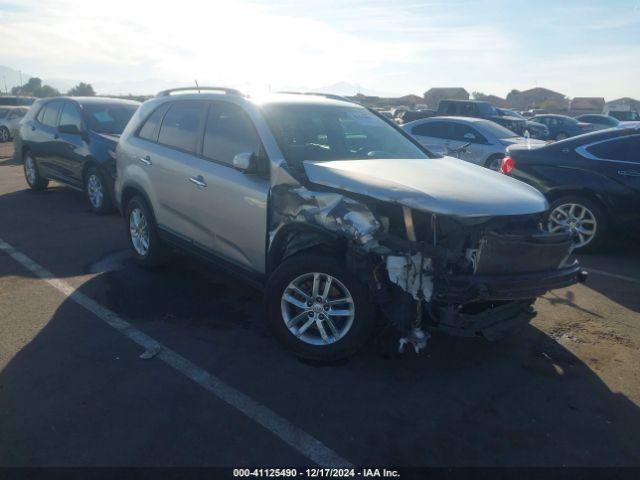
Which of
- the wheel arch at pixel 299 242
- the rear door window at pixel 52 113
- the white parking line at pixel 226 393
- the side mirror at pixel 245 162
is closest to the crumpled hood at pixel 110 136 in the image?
the rear door window at pixel 52 113

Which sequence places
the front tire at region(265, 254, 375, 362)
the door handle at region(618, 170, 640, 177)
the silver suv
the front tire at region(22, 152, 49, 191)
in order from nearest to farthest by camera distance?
the silver suv → the front tire at region(265, 254, 375, 362) → the door handle at region(618, 170, 640, 177) → the front tire at region(22, 152, 49, 191)

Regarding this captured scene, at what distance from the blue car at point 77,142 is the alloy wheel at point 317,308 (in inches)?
211

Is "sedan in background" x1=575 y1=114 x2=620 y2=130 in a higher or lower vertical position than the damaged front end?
lower

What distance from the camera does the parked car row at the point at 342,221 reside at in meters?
3.35

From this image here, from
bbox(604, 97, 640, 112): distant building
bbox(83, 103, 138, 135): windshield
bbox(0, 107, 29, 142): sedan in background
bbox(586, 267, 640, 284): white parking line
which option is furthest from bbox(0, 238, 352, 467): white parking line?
bbox(604, 97, 640, 112): distant building

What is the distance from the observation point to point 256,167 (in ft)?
13.1

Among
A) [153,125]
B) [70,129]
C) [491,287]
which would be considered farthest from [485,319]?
[70,129]

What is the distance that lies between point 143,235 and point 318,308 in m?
2.86

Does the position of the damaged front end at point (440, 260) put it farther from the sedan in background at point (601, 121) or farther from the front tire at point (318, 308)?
the sedan in background at point (601, 121)

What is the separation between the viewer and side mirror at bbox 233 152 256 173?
12.9 ft

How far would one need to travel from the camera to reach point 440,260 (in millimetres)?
3262

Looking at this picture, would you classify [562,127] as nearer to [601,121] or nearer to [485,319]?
[601,121]

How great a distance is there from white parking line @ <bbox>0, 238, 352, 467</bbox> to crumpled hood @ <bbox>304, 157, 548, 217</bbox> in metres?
1.57

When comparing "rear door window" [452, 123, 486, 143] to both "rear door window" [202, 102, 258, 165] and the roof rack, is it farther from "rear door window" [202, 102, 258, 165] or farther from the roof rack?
"rear door window" [202, 102, 258, 165]
